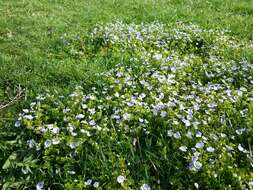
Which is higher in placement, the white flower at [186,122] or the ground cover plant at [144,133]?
the white flower at [186,122]

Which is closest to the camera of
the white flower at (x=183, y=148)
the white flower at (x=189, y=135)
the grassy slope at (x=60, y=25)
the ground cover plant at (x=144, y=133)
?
the ground cover plant at (x=144, y=133)

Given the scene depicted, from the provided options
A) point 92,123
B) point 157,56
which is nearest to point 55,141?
point 92,123

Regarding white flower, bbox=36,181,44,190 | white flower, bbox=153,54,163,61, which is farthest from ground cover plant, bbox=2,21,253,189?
white flower, bbox=153,54,163,61

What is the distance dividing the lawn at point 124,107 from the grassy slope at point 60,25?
0.10 ft

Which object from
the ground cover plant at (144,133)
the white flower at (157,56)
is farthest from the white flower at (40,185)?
the white flower at (157,56)

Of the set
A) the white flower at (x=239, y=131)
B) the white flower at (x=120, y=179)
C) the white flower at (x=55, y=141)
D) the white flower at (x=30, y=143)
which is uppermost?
the white flower at (x=239, y=131)

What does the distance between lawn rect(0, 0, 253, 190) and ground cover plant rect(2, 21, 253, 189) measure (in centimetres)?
1

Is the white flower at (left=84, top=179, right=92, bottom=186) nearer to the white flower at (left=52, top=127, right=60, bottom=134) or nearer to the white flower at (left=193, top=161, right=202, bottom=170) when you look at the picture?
the white flower at (left=52, top=127, right=60, bottom=134)

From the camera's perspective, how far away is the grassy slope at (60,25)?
513 cm

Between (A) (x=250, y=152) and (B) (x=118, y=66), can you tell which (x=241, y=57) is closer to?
(B) (x=118, y=66)

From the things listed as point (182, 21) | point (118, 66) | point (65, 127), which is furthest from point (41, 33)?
point (65, 127)

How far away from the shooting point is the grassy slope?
5.13 m

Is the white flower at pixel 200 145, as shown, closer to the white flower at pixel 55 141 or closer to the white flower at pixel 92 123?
the white flower at pixel 92 123

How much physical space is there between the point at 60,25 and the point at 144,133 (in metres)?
4.18
